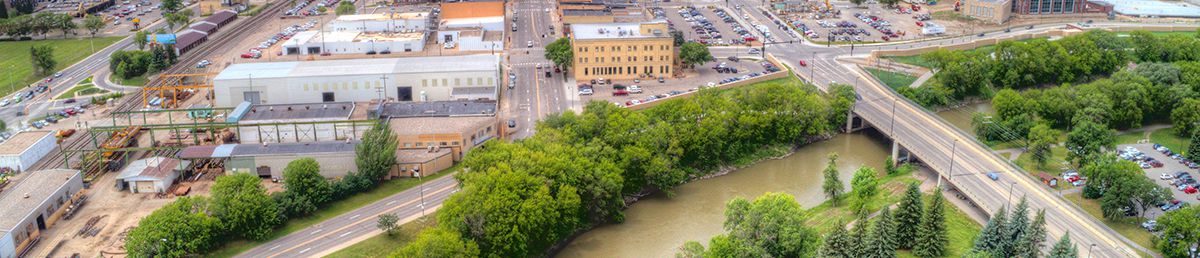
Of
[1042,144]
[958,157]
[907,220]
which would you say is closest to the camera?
[907,220]

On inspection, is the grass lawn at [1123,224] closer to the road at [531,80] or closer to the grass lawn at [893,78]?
the grass lawn at [893,78]

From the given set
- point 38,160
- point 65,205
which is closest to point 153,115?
point 38,160

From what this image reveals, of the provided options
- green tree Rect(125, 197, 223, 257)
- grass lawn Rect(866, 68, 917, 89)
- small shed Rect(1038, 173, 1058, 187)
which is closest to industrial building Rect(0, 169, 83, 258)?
green tree Rect(125, 197, 223, 257)

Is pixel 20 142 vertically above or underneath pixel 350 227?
above

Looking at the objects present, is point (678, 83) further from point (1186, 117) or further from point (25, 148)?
point (25, 148)

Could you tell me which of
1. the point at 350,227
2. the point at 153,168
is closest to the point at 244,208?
the point at 350,227

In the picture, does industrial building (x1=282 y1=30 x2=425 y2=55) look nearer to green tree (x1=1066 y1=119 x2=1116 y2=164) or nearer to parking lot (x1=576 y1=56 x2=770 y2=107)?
parking lot (x1=576 y1=56 x2=770 y2=107)

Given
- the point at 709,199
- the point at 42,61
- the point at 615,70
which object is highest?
the point at 42,61

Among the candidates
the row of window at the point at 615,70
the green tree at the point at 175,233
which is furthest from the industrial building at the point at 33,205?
the row of window at the point at 615,70
